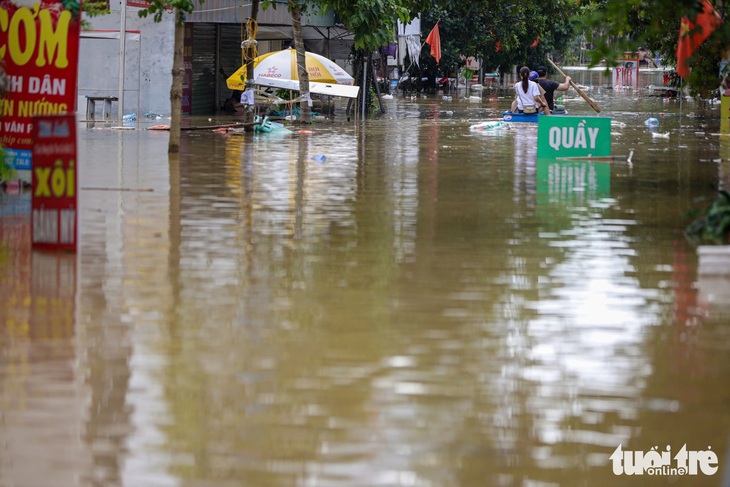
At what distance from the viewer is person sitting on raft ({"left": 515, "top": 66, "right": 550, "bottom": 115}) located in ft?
84.0

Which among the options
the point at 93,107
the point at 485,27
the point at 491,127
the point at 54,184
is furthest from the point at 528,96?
the point at 485,27

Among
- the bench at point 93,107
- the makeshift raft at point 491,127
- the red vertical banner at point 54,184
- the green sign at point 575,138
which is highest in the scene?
the bench at point 93,107

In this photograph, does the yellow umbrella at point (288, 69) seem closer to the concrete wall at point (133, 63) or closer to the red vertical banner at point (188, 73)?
the concrete wall at point (133, 63)

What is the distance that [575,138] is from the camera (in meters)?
18.2

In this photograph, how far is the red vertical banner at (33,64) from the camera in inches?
490

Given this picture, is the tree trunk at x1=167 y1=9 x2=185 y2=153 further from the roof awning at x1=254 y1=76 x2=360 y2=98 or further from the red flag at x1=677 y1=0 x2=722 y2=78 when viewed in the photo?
the roof awning at x1=254 y1=76 x2=360 y2=98

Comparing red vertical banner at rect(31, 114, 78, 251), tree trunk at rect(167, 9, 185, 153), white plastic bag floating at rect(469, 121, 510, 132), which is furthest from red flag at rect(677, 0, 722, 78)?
white plastic bag floating at rect(469, 121, 510, 132)

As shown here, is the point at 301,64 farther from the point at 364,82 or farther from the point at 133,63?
the point at 133,63

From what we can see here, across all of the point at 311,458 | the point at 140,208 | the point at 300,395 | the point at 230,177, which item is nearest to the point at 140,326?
the point at 300,395

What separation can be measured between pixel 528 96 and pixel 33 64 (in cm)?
1534

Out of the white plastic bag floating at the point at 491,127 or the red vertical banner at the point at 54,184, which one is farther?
the white plastic bag floating at the point at 491,127

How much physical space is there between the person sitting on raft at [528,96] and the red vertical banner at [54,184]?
16619mm

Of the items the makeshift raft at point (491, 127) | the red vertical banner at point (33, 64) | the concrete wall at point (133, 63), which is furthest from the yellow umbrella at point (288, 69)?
the red vertical banner at point (33, 64)

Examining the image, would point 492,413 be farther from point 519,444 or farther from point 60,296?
point 60,296
